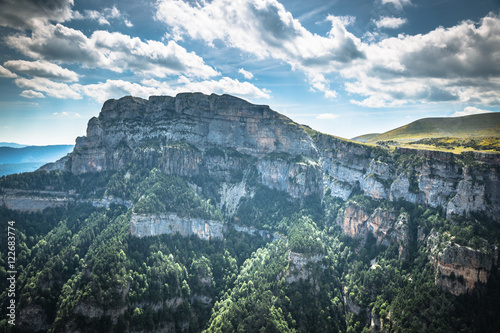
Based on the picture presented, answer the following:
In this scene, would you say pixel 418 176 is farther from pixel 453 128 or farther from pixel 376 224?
pixel 453 128

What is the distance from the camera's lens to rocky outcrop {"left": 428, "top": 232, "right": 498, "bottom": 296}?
68.9 metres

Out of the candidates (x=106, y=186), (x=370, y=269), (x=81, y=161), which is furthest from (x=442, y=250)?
(x=81, y=161)

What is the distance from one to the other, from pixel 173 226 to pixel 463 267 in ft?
327

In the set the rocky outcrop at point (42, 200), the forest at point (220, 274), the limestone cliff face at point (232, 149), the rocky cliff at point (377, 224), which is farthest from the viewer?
the limestone cliff face at point (232, 149)

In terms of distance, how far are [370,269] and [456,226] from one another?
99.7ft

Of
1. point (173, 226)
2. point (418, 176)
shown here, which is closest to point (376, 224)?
point (418, 176)

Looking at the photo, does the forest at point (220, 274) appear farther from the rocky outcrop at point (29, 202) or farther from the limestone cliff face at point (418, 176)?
the limestone cliff face at point (418, 176)

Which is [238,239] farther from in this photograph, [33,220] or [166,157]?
[33,220]

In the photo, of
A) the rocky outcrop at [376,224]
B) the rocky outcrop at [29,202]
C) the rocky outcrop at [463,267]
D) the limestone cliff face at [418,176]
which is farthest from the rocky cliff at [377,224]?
the rocky outcrop at [29,202]

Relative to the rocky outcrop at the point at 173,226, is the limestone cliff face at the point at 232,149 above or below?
above

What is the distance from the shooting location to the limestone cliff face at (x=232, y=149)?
124113 millimetres

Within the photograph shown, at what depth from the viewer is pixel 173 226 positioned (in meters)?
116

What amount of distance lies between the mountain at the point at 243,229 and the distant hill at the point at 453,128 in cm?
4574

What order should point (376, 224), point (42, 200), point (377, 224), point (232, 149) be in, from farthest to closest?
point (232, 149) → point (42, 200) → point (376, 224) → point (377, 224)
